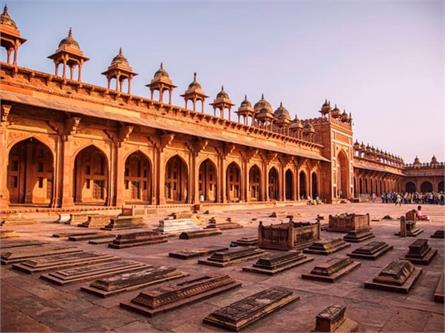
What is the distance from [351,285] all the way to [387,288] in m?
0.50

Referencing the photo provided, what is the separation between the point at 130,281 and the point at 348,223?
877 centimetres

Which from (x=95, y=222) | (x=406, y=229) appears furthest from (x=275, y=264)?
(x=95, y=222)

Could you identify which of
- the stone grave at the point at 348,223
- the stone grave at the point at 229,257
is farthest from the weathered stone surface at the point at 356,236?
the stone grave at the point at 229,257

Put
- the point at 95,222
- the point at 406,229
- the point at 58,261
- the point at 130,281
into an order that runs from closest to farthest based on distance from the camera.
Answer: the point at 130,281 < the point at 58,261 < the point at 406,229 < the point at 95,222

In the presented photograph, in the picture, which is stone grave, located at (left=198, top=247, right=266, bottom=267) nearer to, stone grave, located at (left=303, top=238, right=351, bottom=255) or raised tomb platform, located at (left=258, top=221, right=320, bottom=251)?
raised tomb platform, located at (left=258, top=221, right=320, bottom=251)

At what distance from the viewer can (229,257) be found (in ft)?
22.0

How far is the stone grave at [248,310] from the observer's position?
11.6 ft

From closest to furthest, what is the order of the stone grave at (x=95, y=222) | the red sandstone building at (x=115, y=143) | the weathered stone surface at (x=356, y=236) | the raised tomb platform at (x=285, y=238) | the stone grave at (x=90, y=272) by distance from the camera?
the stone grave at (x=90, y=272) → the raised tomb platform at (x=285, y=238) → the weathered stone surface at (x=356, y=236) → the stone grave at (x=95, y=222) → the red sandstone building at (x=115, y=143)

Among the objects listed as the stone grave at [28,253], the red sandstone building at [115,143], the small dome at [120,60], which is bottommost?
the stone grave at [28,253]

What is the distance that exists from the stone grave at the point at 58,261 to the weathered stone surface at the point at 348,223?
7953mm

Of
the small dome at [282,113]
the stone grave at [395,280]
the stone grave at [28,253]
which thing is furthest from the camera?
the small dome at [282,113]

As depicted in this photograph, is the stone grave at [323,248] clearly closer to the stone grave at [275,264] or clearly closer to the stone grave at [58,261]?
the stone grave at [275,264]

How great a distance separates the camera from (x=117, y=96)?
19.8 meters

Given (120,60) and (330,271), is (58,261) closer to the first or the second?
(330,271)
